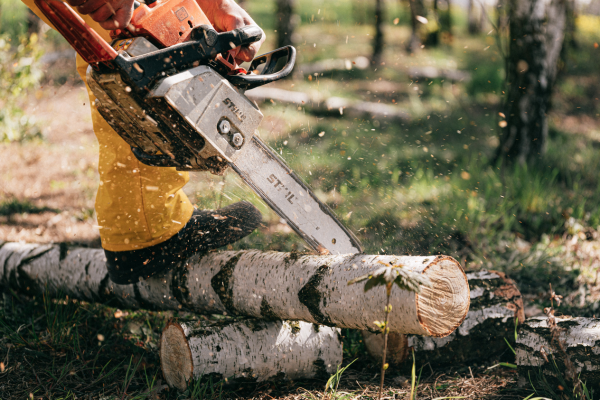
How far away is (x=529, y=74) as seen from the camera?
13.7ft

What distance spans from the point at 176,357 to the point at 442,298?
110 cm

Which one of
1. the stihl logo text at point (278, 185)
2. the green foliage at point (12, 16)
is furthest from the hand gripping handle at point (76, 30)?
the green foliage at point (12, 16)

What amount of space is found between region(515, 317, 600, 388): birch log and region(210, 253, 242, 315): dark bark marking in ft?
4.15

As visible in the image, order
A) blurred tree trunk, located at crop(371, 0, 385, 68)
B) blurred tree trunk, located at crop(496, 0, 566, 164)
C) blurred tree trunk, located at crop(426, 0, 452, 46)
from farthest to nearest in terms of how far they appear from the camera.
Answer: blurred tree trunk, located at crop(426, 0, 452, 46)
blurred tree trunk, located at crop(371, 0, 385, 68)
blurred tree trunk, located at crop(496, 0, 566, 164)

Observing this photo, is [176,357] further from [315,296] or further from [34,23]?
[34,23]

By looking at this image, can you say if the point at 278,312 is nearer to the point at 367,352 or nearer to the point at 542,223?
the point at 367,352

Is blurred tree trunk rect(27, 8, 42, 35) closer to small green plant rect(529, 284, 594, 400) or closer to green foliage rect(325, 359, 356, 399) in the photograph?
green foliage rect(325, 359, 356, 399)

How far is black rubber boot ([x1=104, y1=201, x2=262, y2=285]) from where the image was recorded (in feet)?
6.86

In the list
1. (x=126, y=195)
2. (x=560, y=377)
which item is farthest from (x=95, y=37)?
(x=560, y=377)

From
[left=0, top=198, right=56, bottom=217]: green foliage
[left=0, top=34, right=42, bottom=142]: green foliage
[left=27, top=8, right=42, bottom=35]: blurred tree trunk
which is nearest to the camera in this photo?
[left=0, top=198, right=56, bottom=217]: green foliage

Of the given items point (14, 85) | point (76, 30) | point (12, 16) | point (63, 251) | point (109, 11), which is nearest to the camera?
point (76, 30)

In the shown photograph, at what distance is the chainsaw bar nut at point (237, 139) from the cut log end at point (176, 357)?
30.8 inches

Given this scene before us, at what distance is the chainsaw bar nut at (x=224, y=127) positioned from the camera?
1.72m

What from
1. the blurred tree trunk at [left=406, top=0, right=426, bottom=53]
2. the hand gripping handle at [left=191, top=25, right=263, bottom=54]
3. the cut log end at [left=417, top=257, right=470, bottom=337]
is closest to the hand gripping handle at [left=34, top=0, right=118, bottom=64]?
the hand gripping handle at [left=191, top=25, right=263, bottom=54]
